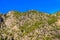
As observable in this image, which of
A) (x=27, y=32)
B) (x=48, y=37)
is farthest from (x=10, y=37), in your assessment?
(x=48, y=37)

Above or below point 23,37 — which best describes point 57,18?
above

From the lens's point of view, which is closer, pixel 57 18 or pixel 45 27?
pixel 45 27

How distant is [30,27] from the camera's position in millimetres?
194125

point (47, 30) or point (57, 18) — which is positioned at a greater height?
point (57, 18)

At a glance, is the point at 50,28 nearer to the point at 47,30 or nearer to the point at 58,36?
the point at 47,30

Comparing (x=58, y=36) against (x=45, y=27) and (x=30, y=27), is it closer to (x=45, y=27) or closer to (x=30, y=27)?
(x=45, y=27)

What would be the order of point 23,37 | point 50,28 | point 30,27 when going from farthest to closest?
point 30,27
point 23,37
point 50,28

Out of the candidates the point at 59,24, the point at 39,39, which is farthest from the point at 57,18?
the point at 39,39

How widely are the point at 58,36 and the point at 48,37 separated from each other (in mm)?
7010

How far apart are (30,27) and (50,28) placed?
95.3 ft

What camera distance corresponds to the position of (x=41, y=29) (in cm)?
17062

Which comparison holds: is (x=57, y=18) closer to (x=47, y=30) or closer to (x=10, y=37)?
(x=47, y=30)

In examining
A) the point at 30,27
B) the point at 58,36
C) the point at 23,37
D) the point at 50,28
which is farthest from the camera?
the point at 30,27

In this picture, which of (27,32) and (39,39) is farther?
(27,32)
